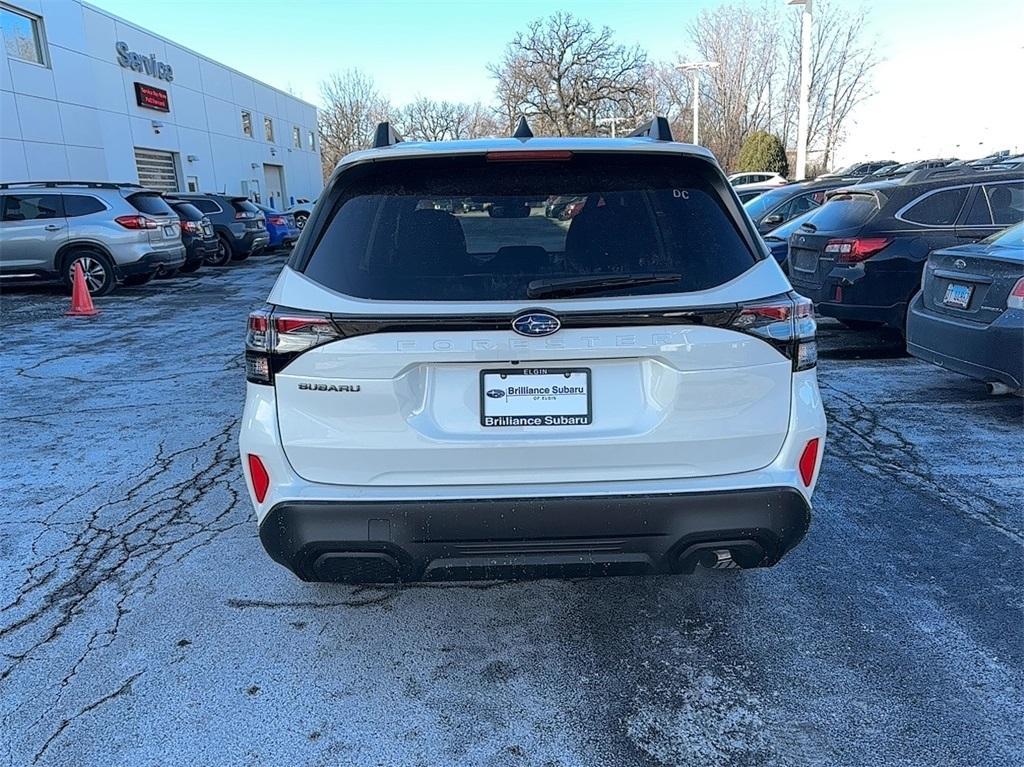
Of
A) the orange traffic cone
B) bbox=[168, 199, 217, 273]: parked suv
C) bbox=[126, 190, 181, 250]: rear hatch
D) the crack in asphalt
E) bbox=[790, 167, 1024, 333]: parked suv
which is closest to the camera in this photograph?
the crack in asphalt

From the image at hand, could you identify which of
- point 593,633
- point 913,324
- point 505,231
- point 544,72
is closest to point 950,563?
point 593,633

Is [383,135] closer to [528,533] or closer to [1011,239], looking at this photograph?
[528,533]

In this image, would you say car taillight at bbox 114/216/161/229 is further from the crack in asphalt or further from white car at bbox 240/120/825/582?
white car at bbox 240/120/825/582

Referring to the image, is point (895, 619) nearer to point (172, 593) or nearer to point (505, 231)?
point (505, 231)

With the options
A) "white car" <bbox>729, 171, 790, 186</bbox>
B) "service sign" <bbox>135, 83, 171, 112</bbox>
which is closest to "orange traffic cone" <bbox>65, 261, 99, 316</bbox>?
"service sign" <bbox>135, 83, 171, 112</bbox>

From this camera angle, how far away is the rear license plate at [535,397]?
2242 mm

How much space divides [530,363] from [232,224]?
17850 millimetres

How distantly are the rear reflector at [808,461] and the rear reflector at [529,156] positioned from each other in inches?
49.8

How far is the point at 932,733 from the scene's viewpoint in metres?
2.24

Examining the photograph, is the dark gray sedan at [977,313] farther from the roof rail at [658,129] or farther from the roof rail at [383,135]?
the roof rail at [383,135]

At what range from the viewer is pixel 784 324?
7.57ft

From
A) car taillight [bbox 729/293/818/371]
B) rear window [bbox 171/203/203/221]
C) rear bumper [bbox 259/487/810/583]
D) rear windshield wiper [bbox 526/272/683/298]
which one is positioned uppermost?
rear window [bbox 171/203/203/221]

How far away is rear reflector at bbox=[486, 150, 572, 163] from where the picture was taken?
248 centimetres

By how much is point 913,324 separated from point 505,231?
434 centimetres
